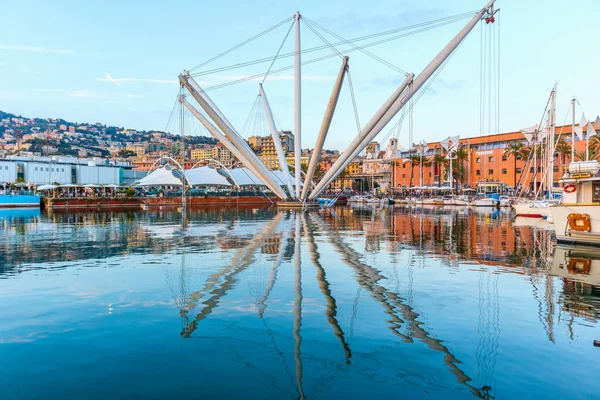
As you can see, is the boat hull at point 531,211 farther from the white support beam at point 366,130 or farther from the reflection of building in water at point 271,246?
the reflection of building in water at point 271,246

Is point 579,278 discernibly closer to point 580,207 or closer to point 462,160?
point 580,207

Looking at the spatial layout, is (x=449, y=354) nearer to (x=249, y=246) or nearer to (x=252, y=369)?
(x=252, y=369)

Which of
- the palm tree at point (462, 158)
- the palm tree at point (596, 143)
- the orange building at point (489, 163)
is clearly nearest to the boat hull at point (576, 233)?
the palm tree at point (596, 143)

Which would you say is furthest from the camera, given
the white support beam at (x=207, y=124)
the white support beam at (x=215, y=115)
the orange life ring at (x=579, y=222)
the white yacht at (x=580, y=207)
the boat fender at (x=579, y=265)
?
the white support beam at (x=207, y=124)

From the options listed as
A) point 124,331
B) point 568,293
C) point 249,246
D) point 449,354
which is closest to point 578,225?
point 568,293

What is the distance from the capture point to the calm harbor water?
222 inches

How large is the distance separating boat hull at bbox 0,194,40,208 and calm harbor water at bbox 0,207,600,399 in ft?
197

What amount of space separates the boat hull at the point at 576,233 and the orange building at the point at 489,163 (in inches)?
2252

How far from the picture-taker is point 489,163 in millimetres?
88000

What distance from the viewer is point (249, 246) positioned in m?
19.3

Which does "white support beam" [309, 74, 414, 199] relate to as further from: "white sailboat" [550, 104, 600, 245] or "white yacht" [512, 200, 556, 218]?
"white sailboat" [550, 104, 600, 245]

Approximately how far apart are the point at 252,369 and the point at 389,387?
171cm

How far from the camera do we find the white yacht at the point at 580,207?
62.5ft

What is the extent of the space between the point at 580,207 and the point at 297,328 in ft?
53.3
